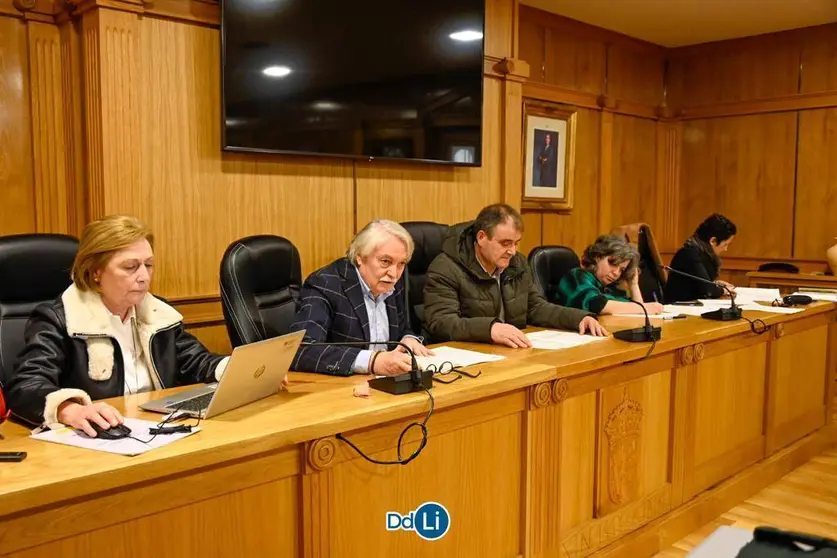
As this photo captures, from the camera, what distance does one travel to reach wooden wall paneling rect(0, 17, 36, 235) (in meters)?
2.73

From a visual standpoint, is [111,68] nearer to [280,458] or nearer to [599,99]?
[280,458]

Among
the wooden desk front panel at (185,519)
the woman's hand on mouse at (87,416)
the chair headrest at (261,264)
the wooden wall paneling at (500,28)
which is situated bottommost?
the wooden desk front panel at (185,519)

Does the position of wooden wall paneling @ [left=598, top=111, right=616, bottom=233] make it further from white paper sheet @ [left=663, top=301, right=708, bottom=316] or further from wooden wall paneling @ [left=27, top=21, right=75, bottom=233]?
wooden wall paneling @ [left=27, top=21, right=75, bottom=233]

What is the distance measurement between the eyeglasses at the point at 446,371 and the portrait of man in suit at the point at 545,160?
10.7ft

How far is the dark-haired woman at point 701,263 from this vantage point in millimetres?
4012

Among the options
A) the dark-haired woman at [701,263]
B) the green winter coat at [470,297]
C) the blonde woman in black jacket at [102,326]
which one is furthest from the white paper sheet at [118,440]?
the dark-haired woman at [701,263]

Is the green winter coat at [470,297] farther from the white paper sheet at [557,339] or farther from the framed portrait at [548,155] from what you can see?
the framed portrait at [548,155]

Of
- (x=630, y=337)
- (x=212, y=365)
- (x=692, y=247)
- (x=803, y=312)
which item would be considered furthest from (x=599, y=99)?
(x=212, y=365)

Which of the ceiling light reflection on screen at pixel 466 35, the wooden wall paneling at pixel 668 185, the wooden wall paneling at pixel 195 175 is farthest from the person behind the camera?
the wooden wall paneling at pixel 668 185

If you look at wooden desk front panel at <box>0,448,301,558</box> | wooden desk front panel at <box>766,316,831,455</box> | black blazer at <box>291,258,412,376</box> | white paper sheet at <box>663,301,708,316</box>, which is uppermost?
black blazer at <box>291,258,412,376</box>

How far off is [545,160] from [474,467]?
3.56 metres

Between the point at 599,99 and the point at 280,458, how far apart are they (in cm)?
462

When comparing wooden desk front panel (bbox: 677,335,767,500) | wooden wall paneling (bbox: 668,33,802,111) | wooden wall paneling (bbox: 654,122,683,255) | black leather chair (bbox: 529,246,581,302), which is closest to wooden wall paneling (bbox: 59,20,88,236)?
black leather chair (bbox: 529,246,581,302)

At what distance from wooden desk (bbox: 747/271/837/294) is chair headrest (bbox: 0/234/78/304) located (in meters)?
4.67
